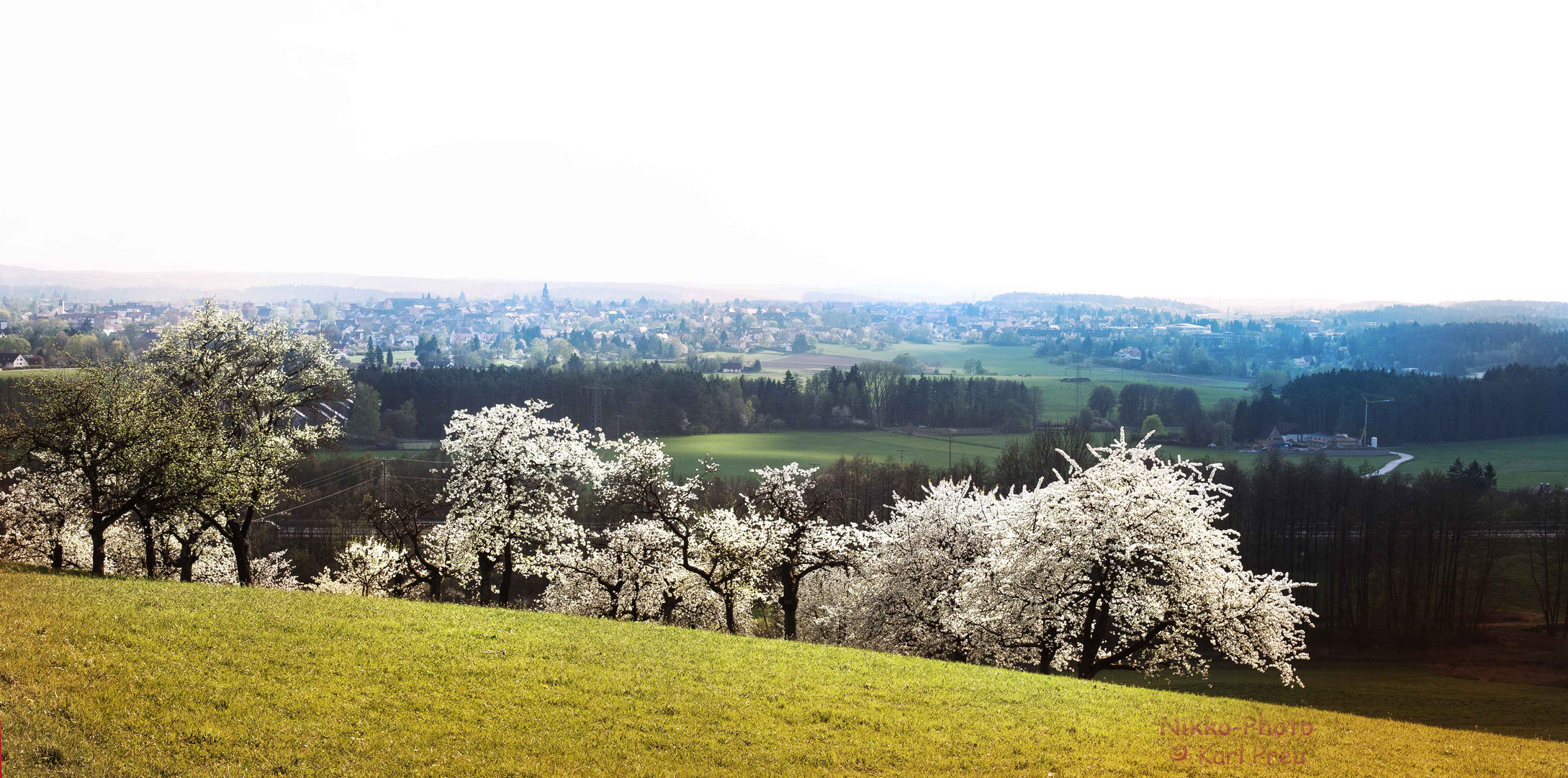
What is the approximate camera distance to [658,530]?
3625cm

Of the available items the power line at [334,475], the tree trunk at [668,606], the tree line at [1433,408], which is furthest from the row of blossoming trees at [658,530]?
the tree line at [1433,408]

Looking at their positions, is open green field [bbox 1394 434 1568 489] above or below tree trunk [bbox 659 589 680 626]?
below

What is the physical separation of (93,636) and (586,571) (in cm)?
2157

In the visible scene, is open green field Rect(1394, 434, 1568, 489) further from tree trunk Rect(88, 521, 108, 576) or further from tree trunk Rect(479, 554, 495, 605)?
tree trunk Rect(88, 521, 108, 576)

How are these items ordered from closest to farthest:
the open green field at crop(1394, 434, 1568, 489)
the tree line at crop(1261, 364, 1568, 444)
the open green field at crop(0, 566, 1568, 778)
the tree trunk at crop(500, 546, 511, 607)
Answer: the open green field at crop(0, 566, 1568, 778), the tree trunk at crop(500, 546, 511, 607), the open green field at crop(1394, 434, 1568, 489), the tree line at crop(1261, 364, 1568, 444)

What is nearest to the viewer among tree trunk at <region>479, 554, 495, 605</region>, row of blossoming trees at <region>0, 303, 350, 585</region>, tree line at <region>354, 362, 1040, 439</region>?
row of blossoming trees at <region>0, 303, 350, 585</region>

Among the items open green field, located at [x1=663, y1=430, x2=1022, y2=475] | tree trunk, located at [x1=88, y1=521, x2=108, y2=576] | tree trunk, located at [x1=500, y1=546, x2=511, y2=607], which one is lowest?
open green field, located at [x1=663, y1=430, x2=1022, y2=475]

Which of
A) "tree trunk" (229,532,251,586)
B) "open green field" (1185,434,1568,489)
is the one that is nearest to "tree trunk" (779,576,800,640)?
"tree trunk" (229,532,251,586)

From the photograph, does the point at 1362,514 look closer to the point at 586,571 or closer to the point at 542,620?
the point at 586,571

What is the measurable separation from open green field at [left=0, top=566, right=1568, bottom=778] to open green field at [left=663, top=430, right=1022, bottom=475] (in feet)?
247

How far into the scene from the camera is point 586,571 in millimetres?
37031

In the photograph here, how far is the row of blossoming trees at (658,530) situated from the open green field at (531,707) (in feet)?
18.2

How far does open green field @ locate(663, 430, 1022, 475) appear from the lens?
349 ft

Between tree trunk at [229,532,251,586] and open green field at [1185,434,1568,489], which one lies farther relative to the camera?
open green field at [1185,434,1568,489]
